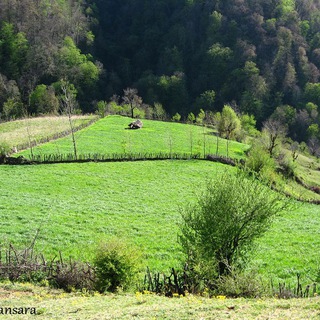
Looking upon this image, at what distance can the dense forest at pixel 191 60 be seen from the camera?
136625 mm

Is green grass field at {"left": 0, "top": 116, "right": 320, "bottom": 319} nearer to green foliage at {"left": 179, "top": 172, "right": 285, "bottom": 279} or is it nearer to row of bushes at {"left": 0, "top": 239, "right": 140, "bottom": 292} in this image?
row of bushes at {"left": 0, "top": 239, "right": 140, "bottom": 292}

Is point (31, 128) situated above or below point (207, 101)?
below

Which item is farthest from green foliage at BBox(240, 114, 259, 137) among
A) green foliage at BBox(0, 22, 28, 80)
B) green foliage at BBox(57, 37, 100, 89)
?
green foliage at BBox(0, 22, 28, 80)

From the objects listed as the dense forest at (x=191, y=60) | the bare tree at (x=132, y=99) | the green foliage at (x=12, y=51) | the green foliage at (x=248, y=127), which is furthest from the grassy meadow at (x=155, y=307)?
the green foliage at (x=12, y=51)

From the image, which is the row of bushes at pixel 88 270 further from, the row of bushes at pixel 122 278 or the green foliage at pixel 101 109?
the green foliage at pixel 101 109

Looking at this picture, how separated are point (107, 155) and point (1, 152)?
14.0 m

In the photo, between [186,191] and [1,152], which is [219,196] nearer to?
[186,191]

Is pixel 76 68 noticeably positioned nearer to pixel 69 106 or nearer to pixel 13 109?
pixel 13 109

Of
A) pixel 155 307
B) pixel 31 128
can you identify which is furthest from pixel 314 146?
pixel 155 307

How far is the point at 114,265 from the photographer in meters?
20.2

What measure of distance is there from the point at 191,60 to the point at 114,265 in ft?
525

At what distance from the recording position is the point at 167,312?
585 inches

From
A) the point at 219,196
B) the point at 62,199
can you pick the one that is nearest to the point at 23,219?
the point at 62,199

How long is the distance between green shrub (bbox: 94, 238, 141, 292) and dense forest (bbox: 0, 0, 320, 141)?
104445 millimetres
